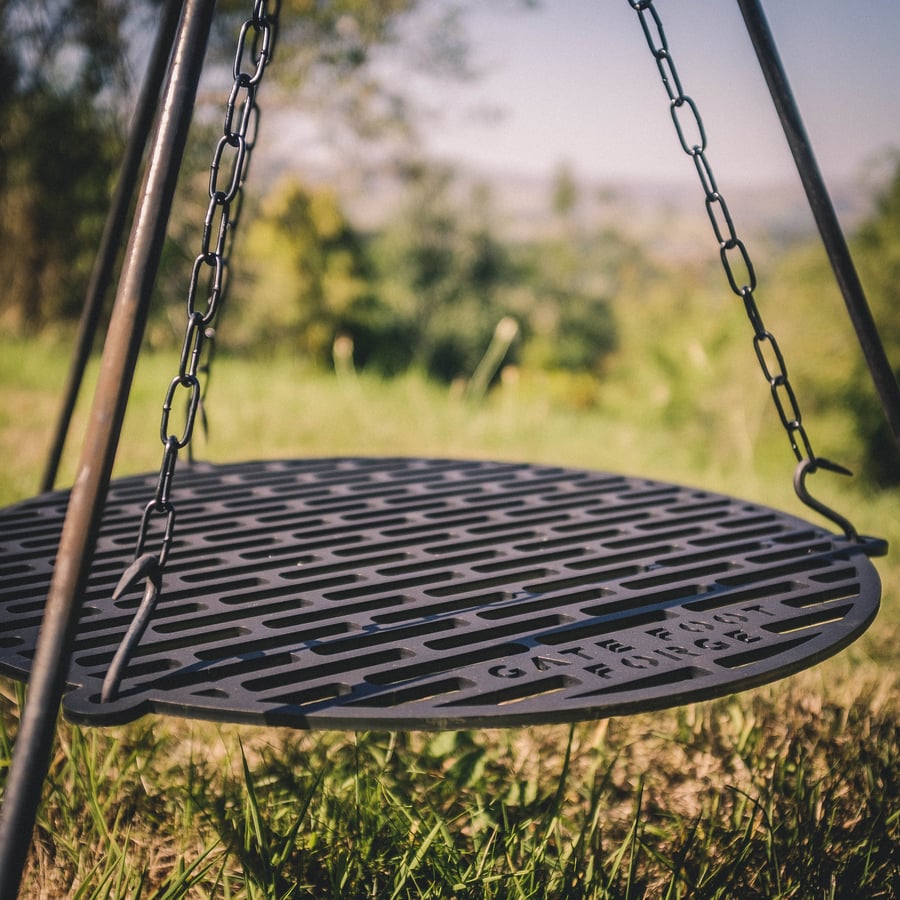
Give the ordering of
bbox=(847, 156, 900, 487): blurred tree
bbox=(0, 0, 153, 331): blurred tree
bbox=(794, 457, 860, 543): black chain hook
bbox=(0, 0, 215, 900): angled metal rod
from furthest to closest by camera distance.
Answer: bbox=(0, 0, 153, 331): blurred tree < bbox=(847, 156, 900, 487): blurred tree < bbox=(794, 457, 860, 543): black chain hook < bbox=(0, 0, 215, 900): angled metal rod

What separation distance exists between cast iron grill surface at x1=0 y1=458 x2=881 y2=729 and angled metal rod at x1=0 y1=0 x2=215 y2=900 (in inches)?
2.8

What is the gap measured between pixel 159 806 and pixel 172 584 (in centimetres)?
48

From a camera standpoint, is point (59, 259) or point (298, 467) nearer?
point (298, 467)

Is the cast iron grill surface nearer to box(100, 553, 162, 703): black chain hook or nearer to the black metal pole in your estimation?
box(100, 553, 162, 703): black chain hook

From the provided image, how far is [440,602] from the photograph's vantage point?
1.19m

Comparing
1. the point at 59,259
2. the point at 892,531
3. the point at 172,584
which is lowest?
the point at 892,531

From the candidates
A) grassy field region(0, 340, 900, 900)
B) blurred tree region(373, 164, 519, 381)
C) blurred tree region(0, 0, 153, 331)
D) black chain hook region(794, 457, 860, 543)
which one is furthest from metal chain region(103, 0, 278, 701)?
blurred tree region(373, 164, 519, 381)

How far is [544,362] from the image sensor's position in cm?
1247

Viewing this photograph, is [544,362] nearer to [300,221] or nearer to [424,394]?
[300,221]

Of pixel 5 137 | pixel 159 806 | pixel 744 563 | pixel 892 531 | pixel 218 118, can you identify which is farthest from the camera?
pixel 218 118

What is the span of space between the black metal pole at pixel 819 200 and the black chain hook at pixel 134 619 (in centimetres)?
111

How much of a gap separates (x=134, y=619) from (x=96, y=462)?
0.19m

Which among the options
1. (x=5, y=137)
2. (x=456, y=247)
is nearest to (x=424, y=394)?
(x=5, y=137)

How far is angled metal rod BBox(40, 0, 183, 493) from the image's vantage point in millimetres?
1656
